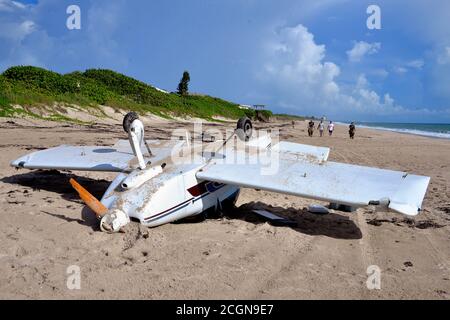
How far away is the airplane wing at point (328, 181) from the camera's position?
5.96 m

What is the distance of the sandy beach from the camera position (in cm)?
442

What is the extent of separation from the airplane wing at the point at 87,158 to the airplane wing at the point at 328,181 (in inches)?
66.6

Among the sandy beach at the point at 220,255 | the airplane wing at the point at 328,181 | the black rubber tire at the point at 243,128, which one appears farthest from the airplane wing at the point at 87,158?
the airplane wing at the point at 328,181

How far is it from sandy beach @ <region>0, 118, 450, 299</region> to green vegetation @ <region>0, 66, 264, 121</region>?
21.6 metres

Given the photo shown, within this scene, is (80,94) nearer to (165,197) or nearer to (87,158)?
(87,158)

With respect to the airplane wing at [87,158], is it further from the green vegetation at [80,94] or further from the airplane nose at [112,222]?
the green vegetation at [80,94]

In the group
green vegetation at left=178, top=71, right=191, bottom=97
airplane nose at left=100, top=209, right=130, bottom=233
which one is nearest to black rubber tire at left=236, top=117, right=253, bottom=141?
airplane nose at left=100, top=209, right=130, bottom=233

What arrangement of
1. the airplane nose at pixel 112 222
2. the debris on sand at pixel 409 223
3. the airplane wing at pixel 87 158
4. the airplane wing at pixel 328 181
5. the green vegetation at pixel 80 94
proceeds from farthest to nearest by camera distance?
the green vegetation at pixel 80 94
the airplane wing at pixel 87 158
the debris on sand at pixel 409 223
the airplane wing at pixel 328 181
the airplane nose at pixel 112 222

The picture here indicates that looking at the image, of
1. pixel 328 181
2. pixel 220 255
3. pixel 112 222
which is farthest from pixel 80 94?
pixel 220 255

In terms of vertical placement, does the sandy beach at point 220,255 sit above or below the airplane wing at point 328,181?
below

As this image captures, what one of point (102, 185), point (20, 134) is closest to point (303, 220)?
point (102, 185)

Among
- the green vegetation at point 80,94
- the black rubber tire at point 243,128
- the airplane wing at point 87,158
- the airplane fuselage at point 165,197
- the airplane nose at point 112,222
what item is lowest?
the airplane nose at point 112,222

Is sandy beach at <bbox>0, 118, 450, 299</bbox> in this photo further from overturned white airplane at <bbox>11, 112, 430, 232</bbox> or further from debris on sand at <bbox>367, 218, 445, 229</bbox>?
overturned white airplane at <bbox>11, 112, 430, 232</bbox>

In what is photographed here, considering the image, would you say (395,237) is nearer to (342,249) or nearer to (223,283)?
(342,249)
